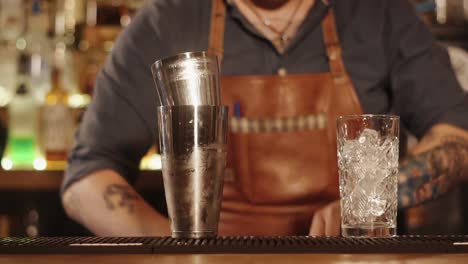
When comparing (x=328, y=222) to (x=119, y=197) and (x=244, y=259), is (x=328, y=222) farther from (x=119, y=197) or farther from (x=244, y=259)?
(x=119, y=197)

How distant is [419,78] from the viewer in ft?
5.46

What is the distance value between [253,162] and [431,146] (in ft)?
1.21

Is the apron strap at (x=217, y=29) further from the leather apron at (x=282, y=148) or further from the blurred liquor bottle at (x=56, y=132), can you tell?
the blurred liquor bottle at (x=56, y=132)

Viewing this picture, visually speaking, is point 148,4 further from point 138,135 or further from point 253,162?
point 253,162

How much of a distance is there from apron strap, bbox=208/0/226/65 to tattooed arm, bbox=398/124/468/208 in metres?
0.49

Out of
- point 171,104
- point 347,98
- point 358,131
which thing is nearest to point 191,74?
point 171,104

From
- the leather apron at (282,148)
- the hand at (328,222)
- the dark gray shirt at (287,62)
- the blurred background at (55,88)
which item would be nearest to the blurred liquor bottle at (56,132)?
the blurred background at (55,88)

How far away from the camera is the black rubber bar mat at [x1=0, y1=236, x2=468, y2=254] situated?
647 mm

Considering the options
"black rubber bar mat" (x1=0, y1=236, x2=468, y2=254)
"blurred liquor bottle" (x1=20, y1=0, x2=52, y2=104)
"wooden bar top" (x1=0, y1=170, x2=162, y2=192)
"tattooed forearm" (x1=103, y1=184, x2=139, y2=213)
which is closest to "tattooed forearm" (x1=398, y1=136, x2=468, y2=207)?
"tattooed forearm" (x1=103, y1=184, x2=139, y2=213)

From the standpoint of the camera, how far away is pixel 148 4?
1766 millimetres

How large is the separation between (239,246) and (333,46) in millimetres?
1108

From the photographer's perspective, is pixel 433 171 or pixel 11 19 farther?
pixel 11 19

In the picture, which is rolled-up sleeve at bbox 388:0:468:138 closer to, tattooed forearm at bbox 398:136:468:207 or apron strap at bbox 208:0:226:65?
tattooed forearm at bbox 398:136:468:207

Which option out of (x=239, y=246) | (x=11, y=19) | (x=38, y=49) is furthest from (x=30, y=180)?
(x=239, y=246)
